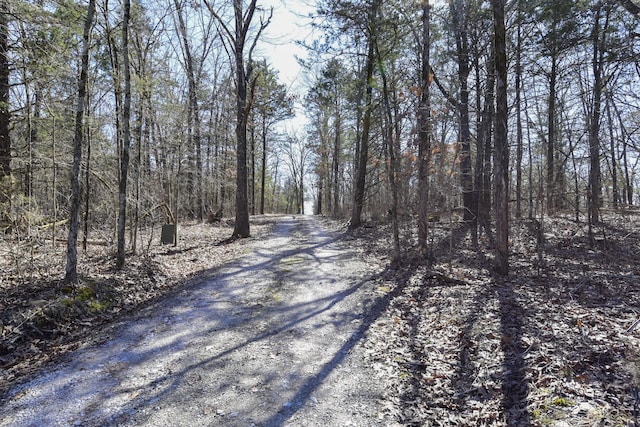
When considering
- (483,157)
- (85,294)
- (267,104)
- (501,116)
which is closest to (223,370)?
(85,294)

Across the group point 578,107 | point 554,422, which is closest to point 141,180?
point 554,422

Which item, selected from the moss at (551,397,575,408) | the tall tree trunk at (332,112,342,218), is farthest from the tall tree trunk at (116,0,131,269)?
the tall tree trunk at (332,112,342,218)

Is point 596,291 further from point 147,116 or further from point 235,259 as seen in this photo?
point 147,116

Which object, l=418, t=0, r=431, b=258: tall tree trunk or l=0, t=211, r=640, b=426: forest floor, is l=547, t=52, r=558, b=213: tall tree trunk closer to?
l=0, t=211, r=640, b=426: forest floor

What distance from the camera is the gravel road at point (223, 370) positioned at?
10.4 ft

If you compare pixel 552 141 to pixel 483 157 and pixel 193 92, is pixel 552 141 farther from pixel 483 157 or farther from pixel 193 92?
pixel 193 92

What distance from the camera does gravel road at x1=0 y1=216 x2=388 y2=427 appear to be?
3.17m

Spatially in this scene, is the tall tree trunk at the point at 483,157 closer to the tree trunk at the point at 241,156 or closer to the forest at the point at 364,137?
the forest at the point at 364,137

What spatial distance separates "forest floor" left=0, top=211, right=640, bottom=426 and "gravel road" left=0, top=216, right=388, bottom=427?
0.04m

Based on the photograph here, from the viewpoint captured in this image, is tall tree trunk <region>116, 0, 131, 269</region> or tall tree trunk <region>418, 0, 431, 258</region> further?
tall tree trunk <region>418, 0, 431, 258</region>

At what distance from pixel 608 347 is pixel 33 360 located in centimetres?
662

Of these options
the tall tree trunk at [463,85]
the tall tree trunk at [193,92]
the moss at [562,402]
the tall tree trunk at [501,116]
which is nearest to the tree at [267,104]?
the tall tree trunk at [193,92]

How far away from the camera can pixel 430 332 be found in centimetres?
517

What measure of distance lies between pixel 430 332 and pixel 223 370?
3.00m
